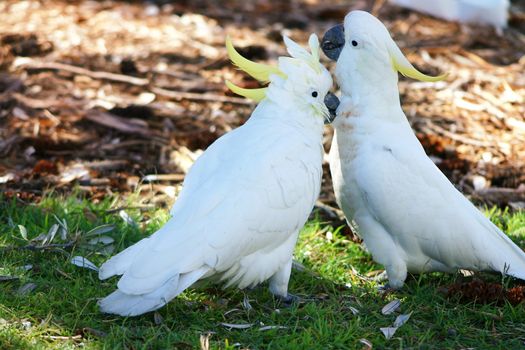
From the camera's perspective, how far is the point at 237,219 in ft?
10.1

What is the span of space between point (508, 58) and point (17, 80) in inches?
159

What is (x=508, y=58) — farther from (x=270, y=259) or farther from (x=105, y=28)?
(x=270, y=259)

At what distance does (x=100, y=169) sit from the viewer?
4805 millimetres

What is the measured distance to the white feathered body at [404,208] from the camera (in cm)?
346

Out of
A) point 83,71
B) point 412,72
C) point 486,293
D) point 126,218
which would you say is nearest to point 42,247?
point 126,218

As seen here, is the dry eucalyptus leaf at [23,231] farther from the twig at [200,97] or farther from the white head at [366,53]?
the twig at [200,97]

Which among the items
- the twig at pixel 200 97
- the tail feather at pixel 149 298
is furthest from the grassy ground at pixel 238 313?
the twig at pixel 200 97

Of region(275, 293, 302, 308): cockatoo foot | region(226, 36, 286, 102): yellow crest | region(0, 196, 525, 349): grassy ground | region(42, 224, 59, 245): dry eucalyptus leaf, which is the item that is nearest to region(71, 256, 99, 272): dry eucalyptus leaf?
region(0, 196, 525, 349): grassy ground

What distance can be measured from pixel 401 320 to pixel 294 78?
3.62 ft

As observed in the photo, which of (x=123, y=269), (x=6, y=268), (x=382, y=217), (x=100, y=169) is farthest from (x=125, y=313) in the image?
(x=100, y=169)

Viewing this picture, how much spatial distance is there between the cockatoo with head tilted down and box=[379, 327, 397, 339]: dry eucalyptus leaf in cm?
42

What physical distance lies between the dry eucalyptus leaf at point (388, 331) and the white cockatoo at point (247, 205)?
46 cm

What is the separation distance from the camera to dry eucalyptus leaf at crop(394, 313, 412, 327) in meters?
3.25

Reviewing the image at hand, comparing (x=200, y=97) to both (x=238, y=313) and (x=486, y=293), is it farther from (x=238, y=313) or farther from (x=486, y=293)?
(x=486, y=293)
